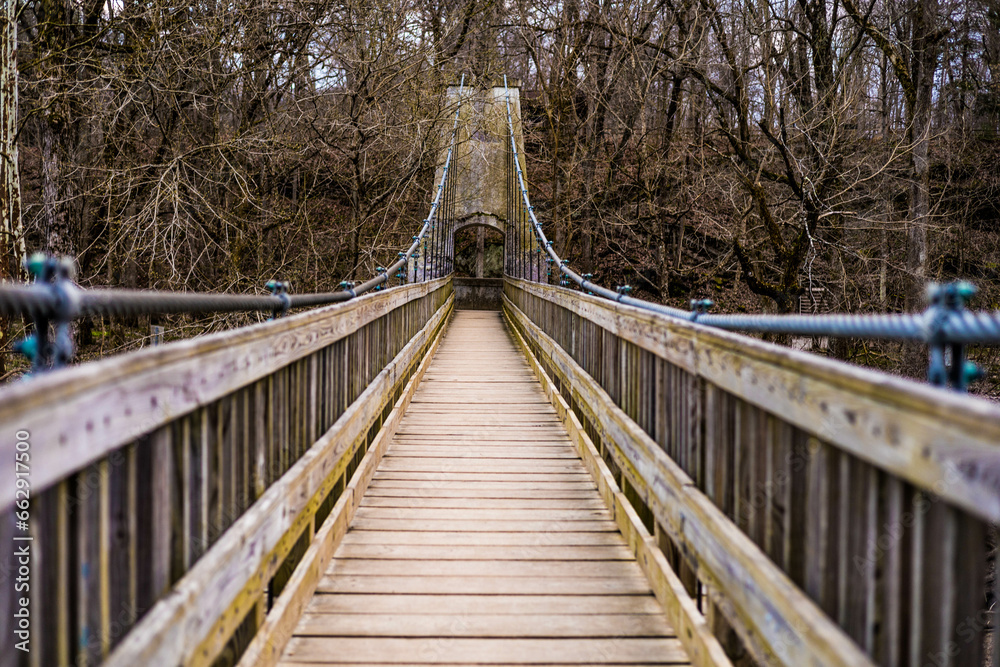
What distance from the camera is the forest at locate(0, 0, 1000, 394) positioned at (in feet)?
30.3

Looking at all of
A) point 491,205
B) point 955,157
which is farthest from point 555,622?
point 491,205

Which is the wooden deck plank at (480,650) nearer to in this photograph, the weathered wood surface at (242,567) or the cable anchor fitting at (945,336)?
the weathered wood surface at (242,567)

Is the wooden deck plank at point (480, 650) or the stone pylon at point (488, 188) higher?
the stone pylon at point (488, 188)

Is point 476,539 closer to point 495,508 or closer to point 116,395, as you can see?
point 495,508

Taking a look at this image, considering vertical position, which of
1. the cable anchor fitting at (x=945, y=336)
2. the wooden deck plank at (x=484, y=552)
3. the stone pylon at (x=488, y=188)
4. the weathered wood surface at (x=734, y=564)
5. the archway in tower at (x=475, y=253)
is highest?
the stone pylon at (x=488, y=188)

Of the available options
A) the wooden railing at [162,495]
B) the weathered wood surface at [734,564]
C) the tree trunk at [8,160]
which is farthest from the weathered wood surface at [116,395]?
the tree trunk at [8,160]

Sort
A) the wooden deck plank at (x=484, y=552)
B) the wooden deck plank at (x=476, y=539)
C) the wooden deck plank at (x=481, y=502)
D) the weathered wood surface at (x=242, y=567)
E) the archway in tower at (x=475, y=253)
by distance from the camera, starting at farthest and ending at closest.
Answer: the archway in tower at (x=475, y=253) < the wooden deck plank at (x=481, y=502) < the wooden deck plank at (x=476, y=539) < the wooden deck plank at (x=484, y=552) < the weathered wood surface at (x=242, y=567)

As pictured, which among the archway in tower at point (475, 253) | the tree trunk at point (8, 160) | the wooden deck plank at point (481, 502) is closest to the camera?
the wooden deck plank at point (481, 502)

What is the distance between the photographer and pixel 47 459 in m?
1.10

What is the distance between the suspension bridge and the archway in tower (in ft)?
63.4

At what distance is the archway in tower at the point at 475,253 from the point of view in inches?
939

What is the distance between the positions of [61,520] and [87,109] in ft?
33.9

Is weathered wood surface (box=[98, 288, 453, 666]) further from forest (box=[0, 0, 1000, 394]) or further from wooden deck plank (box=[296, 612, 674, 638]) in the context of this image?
forest (box=[0, 0, 1000, 394])

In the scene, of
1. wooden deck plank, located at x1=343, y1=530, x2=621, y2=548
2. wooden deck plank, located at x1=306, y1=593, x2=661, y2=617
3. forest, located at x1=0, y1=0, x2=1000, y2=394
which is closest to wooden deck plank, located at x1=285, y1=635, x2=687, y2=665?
wooden deck plank, located at x1=306, y1=593, x2=661, y2=617
